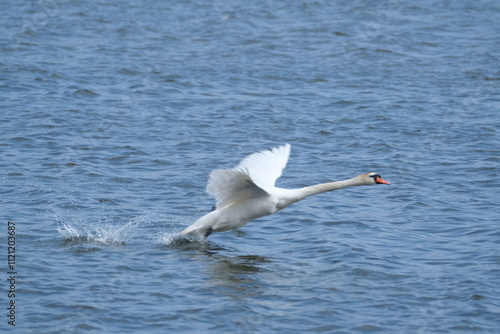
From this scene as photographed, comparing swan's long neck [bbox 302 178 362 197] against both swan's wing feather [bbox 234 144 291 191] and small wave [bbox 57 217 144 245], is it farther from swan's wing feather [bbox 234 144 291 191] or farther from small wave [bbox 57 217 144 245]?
small wave [bbox 57 217 144 245]

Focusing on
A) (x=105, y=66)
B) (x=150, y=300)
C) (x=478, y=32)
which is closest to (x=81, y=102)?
(x=105, y=66)

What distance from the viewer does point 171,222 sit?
38.6 feet

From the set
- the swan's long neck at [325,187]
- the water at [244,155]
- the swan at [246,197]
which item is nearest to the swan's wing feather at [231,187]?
the swan at [246,197]

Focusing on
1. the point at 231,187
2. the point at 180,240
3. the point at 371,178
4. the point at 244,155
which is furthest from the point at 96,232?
the point at 244,155

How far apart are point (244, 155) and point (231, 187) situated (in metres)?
4.60

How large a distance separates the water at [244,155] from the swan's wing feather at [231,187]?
71 cm

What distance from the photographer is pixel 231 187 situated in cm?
1034

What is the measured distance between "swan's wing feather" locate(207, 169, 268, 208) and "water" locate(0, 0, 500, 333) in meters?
0.71

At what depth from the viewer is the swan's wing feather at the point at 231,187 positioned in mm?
9867

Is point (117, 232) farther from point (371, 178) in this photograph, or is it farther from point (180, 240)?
point (371, 178)

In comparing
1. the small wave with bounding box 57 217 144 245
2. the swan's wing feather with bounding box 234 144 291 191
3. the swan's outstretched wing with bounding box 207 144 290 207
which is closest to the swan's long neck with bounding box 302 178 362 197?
the swan's outstretched wing with bounding box 207 144 290 207

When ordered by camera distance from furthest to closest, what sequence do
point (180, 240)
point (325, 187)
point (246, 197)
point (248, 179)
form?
point (180, 240)
point (325, 187)
point (246, 197)
point (248, 179)

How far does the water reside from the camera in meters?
9.09

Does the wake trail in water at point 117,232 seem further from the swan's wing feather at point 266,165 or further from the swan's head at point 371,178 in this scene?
the swan's head at point 371,178
